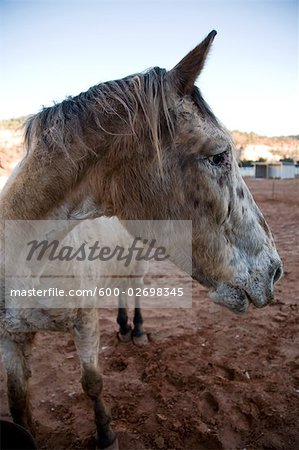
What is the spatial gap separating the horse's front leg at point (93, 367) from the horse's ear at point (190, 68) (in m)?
1.61

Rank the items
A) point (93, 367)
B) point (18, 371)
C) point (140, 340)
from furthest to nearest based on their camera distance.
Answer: point (140, 340), point (93, 367), point (18, 371)

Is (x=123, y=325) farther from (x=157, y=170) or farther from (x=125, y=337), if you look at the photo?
(x=157, y=170)

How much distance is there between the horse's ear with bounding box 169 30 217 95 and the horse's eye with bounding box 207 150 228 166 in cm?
34

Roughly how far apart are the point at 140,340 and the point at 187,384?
92cm

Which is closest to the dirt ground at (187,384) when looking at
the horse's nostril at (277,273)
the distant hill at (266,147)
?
the horse's nostril at (277,273)

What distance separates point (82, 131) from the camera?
62.4 inches

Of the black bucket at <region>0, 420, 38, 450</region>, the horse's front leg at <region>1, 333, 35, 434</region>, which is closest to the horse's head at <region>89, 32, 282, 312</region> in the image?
the horse's front leg at <region>1, 333, 35, 434</region>

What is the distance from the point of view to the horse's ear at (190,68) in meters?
1.51

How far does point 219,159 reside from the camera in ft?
5.30

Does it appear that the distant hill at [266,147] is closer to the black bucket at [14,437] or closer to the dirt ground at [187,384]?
the dirt ground at [187,384]

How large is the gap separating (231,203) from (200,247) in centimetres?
27

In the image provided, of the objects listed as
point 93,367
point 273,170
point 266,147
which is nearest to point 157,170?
point 93,367

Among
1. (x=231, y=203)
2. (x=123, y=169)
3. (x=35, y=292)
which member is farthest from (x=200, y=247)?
(x=35, y=292)

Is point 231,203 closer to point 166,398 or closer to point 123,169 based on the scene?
point 123,169
